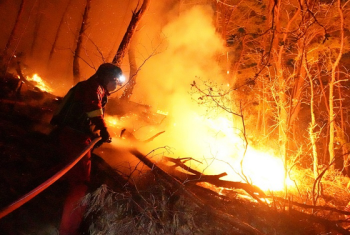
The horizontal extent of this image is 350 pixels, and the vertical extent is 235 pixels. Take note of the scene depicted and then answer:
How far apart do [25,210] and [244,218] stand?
146 inches

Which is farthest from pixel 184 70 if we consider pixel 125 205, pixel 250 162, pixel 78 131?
pixel 125 205

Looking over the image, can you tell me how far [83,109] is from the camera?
3408 mm

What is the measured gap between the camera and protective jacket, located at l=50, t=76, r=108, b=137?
336 cm

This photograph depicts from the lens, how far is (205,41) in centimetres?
1322

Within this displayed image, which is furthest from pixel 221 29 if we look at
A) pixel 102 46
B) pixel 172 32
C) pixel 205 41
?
pixel 102 46

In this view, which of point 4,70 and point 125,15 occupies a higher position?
point 125,15

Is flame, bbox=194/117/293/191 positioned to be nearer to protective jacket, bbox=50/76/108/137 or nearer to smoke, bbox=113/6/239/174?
smoke, bbox=113/6/239/174

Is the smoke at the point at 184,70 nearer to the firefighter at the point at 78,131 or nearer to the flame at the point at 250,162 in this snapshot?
the flame at the point at 250,162

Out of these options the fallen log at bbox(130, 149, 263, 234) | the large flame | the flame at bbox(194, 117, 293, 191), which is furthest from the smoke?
the fallen log at bbox(130, 149, 263, 234)

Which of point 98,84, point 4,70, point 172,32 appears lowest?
point 98,84

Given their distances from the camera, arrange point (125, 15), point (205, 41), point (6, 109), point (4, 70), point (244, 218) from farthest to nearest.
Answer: point (125, 15)
point (205, 41)
point (4, 70)
point (6, 109)
point (244, 218)

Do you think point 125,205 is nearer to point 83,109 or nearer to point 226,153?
point 83,109

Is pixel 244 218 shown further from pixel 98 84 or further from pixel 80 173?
pixel 98 84

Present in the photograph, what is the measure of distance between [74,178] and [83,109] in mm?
1041
